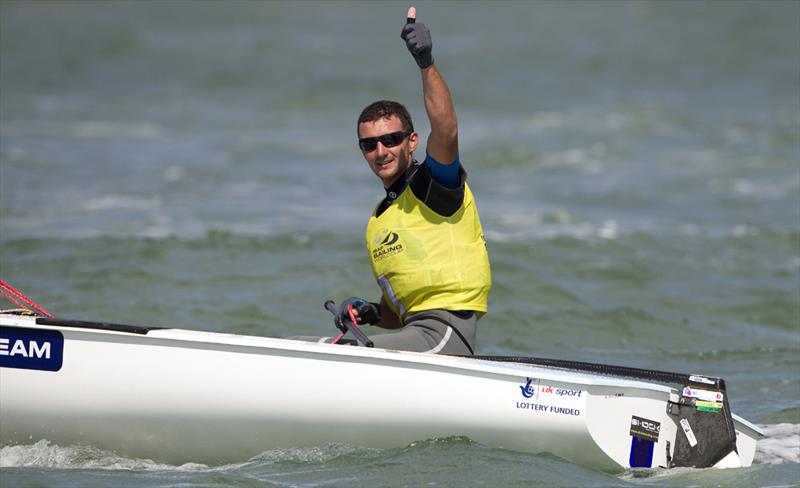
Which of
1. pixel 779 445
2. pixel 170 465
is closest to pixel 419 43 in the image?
pixel 170 465

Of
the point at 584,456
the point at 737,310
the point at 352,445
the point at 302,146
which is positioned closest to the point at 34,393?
the point at 352,445

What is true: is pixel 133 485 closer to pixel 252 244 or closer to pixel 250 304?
pixel 250 304

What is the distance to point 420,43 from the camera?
4449 millimetres

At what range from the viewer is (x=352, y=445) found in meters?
4.76

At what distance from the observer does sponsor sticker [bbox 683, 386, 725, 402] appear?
15.5 feet

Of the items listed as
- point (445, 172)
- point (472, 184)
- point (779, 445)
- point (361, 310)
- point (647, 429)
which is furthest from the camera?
point (472, 184)

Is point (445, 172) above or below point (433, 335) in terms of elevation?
above

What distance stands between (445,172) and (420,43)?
20.9 inches

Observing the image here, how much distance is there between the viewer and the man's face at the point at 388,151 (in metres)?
4.75

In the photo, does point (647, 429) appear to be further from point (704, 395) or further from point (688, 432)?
point (704, 395)

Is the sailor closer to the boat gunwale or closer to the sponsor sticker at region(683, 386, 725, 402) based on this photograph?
the boat gunwale

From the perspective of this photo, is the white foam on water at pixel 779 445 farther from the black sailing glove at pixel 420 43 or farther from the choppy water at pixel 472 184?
the black sailing glove at pixel 420 43

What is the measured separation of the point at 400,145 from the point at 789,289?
588 cm

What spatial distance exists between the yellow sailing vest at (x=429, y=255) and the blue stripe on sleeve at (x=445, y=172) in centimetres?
16
